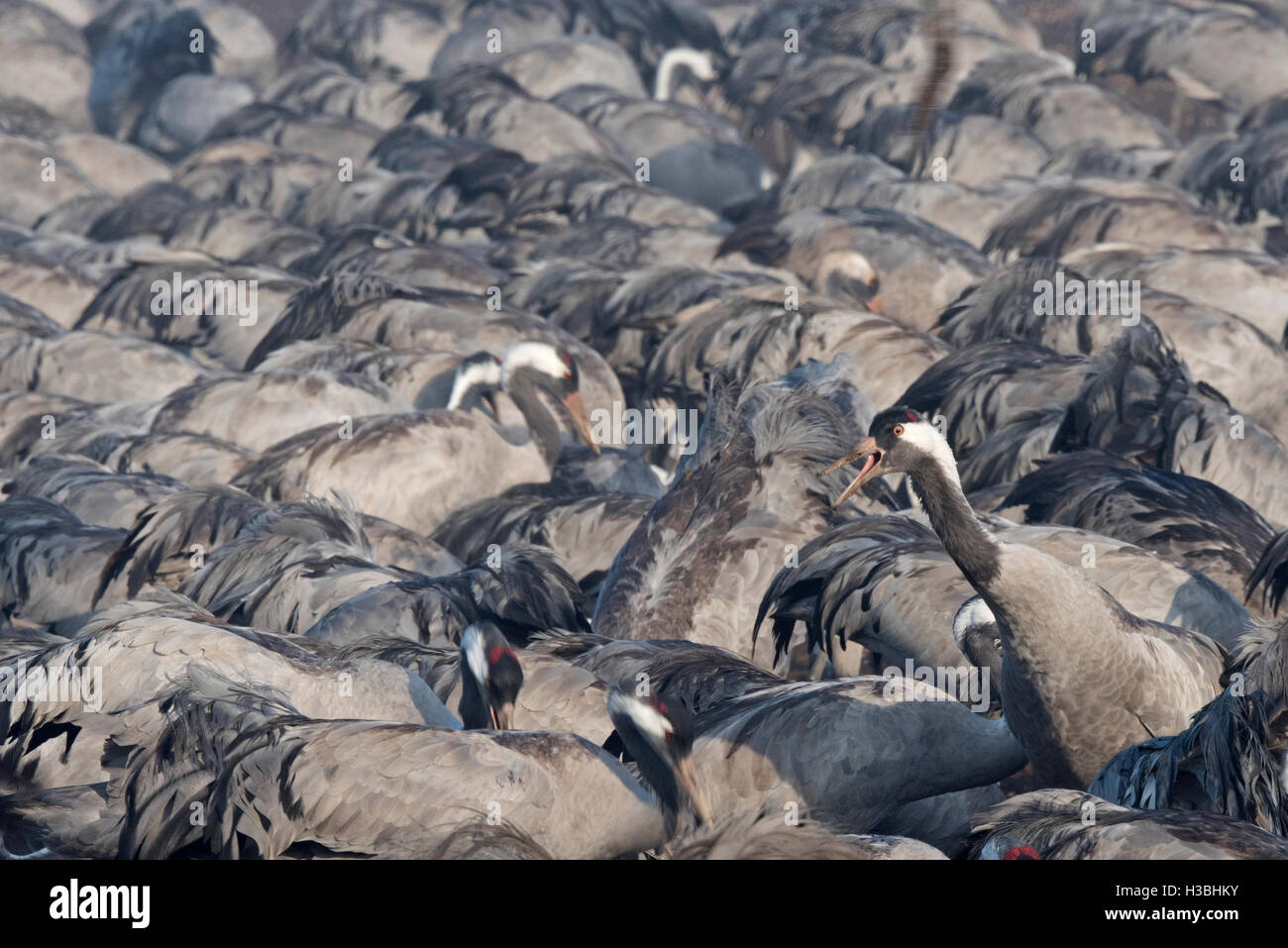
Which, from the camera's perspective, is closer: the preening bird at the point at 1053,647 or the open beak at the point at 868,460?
A: the preening bird at the point at 1053,647

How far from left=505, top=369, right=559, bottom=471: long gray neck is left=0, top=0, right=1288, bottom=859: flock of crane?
19 millimetres

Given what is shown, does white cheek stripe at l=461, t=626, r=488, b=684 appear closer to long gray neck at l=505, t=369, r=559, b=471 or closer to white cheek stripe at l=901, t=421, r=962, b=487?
white cheek stripe at l=901, t=421, r=962, b=487

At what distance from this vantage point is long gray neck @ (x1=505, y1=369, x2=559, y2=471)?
986 cm

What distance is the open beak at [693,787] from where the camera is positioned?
552cm

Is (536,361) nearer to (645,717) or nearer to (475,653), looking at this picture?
(475,653)

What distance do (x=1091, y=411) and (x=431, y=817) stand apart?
4929 mm

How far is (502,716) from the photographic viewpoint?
19.9ft

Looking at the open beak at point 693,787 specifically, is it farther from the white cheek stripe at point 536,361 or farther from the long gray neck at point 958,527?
the white cheek stripe at point 536,361

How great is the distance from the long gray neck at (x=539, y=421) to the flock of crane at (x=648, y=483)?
2 centimetres

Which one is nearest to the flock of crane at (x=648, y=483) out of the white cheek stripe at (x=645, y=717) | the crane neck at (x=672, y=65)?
the white cheek stripe at (x=645, y=717)

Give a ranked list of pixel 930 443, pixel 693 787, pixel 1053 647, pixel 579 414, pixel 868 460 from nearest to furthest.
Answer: pixel 693 787 → pixel 1053 647 → pixel 930 443 → pixel 868 460 → pixel 579 414

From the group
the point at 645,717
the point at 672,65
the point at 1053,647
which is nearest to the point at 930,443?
the point at 1053,647

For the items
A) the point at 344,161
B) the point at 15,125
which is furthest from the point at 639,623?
the point at 15,125

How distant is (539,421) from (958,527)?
4.39 m
